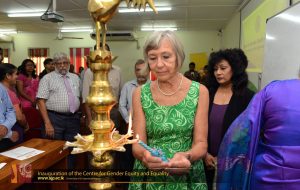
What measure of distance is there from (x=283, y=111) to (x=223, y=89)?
61.9 inches

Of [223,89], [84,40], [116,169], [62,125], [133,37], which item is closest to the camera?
[116,169]

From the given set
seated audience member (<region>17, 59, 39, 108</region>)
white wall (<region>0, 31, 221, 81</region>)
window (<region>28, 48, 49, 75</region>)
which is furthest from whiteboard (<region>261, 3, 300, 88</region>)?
window (<region>28, 48, 49, 75</region>)

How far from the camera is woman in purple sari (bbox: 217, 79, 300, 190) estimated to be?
79 centimetres

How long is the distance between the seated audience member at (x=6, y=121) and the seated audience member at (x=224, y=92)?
5.55 feet

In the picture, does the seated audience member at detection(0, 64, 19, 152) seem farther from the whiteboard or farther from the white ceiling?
the white ceiling

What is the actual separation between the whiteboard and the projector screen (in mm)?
399

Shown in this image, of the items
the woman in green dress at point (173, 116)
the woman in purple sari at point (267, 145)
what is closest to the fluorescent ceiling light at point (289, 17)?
the woman in green dress at point (173, 116)

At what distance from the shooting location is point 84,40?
10922 millimetres

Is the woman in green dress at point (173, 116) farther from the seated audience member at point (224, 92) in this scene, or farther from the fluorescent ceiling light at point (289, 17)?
the fluorescent ceiling light at point (289, 17)

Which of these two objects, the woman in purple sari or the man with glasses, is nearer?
the woman in purple sari

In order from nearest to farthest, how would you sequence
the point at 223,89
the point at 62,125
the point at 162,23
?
the point at 223,89 < the point at 62,125 < the point at 162,23

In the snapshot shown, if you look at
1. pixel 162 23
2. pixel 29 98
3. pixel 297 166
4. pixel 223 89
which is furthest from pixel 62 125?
pixel 162 23

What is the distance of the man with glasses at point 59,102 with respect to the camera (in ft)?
11.3

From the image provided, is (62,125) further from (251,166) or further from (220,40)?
(220,40)
